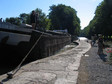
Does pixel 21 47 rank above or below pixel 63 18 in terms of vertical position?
below

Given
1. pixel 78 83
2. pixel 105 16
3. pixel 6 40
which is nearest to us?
pixel 78 83

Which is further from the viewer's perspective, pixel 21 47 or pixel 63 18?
pixel 63 18

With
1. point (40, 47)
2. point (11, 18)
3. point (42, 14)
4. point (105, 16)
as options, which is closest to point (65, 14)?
point (42, 14)

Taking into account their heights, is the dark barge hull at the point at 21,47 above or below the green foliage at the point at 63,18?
below

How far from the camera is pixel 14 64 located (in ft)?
28.1

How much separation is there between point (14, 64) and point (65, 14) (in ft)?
168

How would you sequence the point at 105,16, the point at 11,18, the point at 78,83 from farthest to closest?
the point at 11,18
the point at 105,16
the point at 78,83

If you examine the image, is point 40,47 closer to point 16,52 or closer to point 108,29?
point 16,52

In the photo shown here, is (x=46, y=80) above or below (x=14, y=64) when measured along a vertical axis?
above

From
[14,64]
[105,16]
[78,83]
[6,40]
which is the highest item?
[105,16]

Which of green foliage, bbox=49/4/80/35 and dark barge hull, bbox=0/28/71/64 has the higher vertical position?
green foliage, bbox=49/4/80/35

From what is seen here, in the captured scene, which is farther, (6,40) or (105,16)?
(105,16)

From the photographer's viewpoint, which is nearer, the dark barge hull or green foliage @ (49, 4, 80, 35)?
the dark barge hull

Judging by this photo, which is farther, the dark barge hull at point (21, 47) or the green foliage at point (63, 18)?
the green foliage at point (63, 18)
